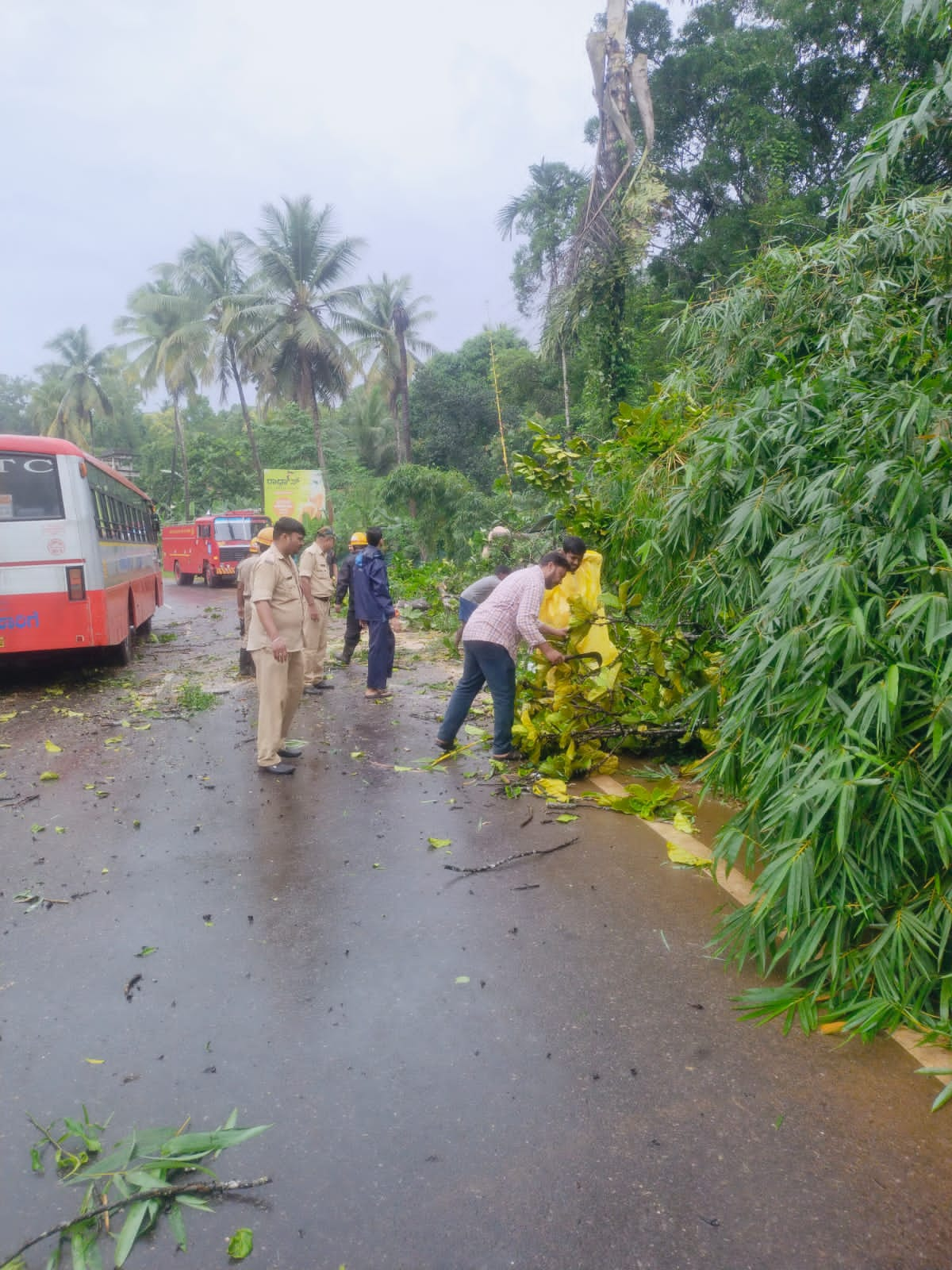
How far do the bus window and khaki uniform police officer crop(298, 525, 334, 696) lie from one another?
2.62m

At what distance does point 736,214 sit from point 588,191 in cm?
713

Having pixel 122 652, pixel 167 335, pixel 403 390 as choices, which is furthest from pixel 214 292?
pixel 122 652

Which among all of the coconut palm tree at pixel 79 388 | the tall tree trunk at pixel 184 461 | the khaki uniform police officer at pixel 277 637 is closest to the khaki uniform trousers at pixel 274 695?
the khaki uniform police officer at pixel 277 637

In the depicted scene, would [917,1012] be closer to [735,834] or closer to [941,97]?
[735,834]

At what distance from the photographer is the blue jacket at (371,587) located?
970 cm

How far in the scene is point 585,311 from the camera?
16000 mm

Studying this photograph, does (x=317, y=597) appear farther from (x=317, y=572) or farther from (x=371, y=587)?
(x=371, y=587)

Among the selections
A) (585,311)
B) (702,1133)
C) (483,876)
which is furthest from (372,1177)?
(585,311)

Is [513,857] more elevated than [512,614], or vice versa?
[512,614]

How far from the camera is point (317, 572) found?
10.2 m

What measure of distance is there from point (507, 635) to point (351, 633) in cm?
493

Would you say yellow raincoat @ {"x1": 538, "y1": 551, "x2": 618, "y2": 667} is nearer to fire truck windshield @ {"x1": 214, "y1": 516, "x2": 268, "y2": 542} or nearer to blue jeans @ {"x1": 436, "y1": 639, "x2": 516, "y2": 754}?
blue jeans @ {"x1": 436, "y1": 639, "x2": 516, "y2": 754}

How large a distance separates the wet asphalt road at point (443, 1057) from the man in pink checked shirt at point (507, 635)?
4.03 feet

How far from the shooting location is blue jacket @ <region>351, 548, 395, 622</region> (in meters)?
9.70
